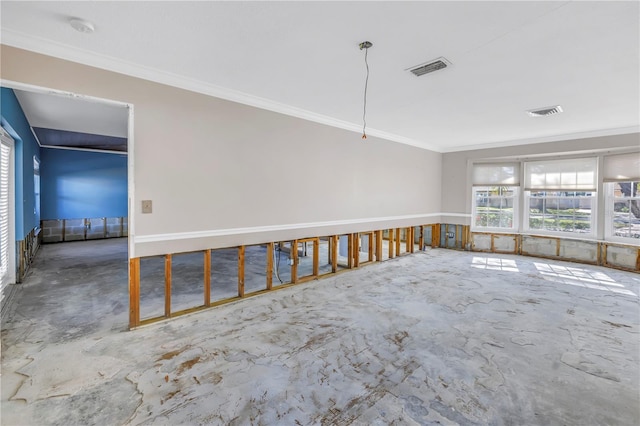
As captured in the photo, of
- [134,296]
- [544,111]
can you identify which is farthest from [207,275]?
[544,111]

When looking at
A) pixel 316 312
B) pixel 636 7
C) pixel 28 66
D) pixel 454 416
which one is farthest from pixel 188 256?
pixel 636 7

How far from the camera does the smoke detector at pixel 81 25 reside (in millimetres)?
2279

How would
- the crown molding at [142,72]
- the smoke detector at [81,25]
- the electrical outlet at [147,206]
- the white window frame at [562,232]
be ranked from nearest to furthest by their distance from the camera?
the smoke detector at [81,25], the crown molding at [142,72], the electrical outlet at [147,206], the white window frame at [562,232]

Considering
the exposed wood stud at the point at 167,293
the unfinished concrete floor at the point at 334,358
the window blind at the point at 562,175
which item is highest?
the window blind at the point at 562,175

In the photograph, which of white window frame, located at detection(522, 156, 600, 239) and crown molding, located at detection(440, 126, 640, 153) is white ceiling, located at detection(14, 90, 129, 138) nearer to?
crown molding, located at detection(440, 126, 640, 153)

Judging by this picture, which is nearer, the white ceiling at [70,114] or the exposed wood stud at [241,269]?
the exposed wood stud at [241,269]

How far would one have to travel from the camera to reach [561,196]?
6.50m

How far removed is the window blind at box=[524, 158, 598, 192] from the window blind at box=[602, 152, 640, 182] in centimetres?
19

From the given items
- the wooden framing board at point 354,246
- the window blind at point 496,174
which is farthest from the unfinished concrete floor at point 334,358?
the window blind at point 496,174

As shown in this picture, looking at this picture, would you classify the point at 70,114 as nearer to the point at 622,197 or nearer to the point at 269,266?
the point at 269,266

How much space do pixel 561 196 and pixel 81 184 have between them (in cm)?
1276

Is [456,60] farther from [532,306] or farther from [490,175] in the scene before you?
[490,175]

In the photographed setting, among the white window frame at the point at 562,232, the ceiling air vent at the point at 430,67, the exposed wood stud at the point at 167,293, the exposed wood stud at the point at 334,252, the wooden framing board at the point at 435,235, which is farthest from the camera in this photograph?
the wooden framing board at the point at 435,235

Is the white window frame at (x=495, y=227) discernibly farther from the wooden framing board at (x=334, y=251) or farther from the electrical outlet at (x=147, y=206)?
the electrical outlet at (x=147, y=206)
